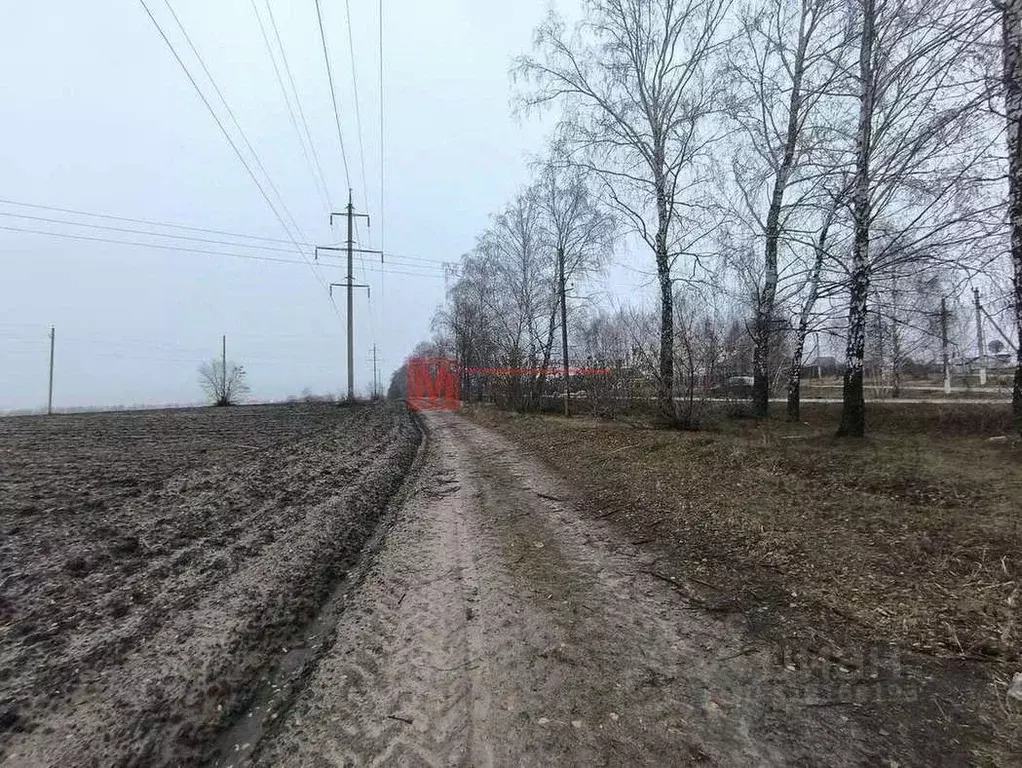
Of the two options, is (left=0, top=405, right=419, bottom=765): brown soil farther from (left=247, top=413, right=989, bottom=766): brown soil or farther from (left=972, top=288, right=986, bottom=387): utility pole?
(left=972, top=288, right=986, bottom=387): utility pole

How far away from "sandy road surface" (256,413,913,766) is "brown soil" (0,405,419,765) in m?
0.47

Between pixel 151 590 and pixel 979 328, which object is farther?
pixel 979 328

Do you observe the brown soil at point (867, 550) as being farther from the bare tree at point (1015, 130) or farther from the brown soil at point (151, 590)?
the brown soil at point (151, 590)

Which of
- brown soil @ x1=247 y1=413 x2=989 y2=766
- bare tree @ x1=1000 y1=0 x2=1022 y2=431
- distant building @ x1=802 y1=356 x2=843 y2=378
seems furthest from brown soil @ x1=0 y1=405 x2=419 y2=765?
distant building @ x1=802 y1=356 x2=843 y2=378

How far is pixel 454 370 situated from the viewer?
169 ft

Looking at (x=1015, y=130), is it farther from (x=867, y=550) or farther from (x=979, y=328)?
(x=867, y=550)

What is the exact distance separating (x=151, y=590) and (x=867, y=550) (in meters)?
5.57

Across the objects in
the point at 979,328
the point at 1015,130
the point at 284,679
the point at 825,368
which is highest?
the point at 1015,130

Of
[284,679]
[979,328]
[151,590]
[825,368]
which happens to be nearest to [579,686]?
[284,679]

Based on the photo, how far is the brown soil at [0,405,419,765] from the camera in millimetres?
2484

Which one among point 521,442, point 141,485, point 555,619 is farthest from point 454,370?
point 555,619

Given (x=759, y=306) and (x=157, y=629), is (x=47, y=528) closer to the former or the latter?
(x=157, y=629)

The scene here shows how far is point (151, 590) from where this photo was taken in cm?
384

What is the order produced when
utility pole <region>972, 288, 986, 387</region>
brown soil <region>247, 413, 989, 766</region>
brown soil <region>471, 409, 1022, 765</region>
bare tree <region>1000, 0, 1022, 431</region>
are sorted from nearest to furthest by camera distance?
brown soil <region>247, 413, 989, 766</region> < brown soil <region>471, 409, 1022, 765</region> < bare tree <region>1000, 0, 1022, 431</region> < utility pole <region>972, 288, 986, 387</region>
